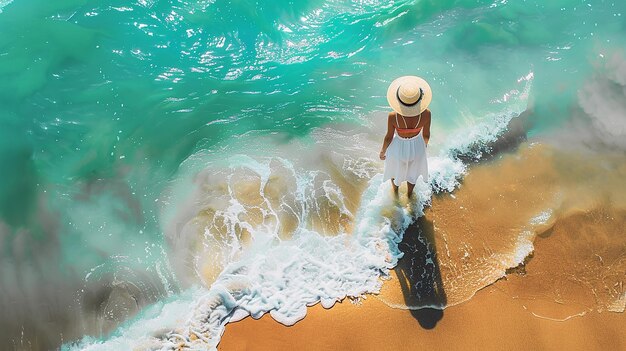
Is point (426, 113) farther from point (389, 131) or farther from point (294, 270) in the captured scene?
point (294, 270)

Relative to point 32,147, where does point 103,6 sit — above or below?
above

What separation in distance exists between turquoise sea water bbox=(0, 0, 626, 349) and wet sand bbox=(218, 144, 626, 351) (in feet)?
2.98

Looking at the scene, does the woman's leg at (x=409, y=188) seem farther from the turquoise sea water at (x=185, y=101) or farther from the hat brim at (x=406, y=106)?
the hat brim at (x=406, y=106)

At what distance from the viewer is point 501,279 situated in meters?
5.27

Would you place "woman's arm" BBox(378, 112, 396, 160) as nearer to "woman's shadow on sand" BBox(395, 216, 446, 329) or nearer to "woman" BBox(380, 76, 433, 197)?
"woman" BBox(380, 76, 433, 197)

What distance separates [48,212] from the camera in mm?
6145

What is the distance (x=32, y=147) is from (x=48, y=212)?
128 centimetres

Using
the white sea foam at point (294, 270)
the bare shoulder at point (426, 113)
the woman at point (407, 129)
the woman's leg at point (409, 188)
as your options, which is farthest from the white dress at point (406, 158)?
the white sea foam at point (294, 270)

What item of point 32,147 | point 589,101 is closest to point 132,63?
point 32,147

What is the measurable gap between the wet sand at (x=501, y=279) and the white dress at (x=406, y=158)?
79 centimetres

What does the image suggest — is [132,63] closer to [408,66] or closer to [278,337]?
[408,66]

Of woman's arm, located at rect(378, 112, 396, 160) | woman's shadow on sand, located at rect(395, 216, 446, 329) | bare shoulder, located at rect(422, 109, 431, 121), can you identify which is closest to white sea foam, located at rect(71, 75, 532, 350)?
woman's shadow on sand, located at rect(395, 216, 446, 329)

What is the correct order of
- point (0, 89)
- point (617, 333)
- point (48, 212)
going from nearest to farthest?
point (617, 333), point (48, 212), point (0, 89)

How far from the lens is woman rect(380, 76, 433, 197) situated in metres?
4.49
